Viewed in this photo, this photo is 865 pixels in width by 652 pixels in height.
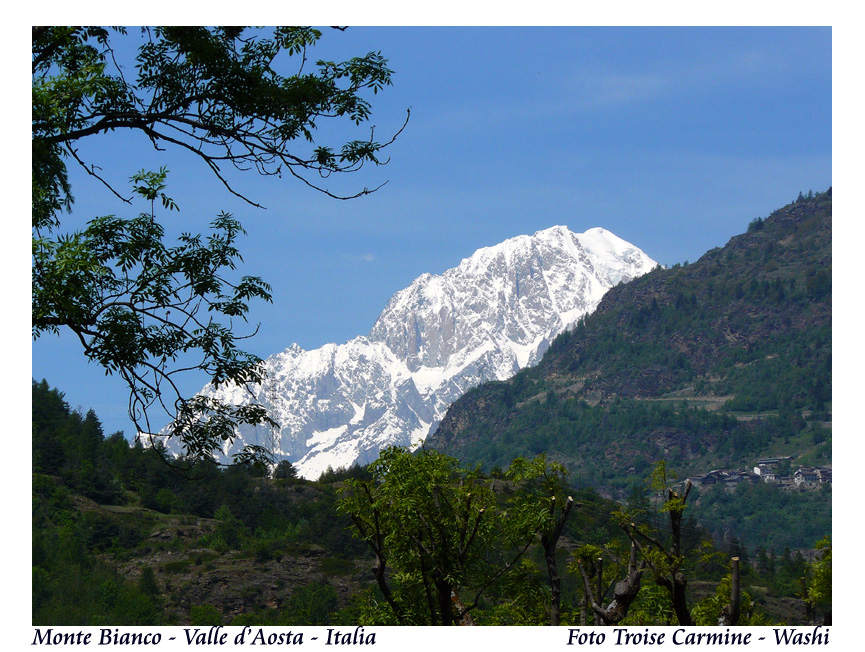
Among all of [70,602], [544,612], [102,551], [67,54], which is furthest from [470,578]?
[102,551]

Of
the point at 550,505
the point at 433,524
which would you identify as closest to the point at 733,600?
the point at 550,505

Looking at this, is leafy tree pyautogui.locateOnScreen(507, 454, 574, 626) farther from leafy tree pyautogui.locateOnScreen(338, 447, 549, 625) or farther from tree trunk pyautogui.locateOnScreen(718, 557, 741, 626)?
tree trunk pyautogui.locateOnScreen(718, 557, 741, 626)

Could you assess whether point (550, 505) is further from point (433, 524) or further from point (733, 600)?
point (733, 600)

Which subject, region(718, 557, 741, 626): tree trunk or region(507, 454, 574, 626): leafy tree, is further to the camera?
region(507, 454, 574, 626): leafy tree

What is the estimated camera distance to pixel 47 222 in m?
11.8

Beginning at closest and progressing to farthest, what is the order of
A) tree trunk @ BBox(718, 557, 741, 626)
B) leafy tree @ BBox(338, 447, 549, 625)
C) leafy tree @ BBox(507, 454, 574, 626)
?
tree trunk @ BBox(718, 557, 741, 626) < leafy tree @ BBox(338, 447, 549, 625) < leafy tree @ BBox(507, 454, 574, 626)

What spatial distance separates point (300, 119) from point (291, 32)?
52.7 inches

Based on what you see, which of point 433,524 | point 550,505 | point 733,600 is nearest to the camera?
point 733,600

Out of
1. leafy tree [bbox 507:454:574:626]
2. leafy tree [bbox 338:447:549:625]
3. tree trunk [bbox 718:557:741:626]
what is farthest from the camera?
leafy tree [bbox 507:454:574:626]

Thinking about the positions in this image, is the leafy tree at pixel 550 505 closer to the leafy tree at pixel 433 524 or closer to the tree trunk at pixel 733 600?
the leafy tree at pixel 433 524

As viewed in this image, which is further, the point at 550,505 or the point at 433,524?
the point at 550,505

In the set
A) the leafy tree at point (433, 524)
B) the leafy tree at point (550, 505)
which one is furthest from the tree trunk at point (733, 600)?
the leafy tree at point (433, 524)

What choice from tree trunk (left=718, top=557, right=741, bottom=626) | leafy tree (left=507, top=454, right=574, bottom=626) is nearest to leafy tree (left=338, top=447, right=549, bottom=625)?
leafy tree (left=507, top=454, right=574, bottom=626)
